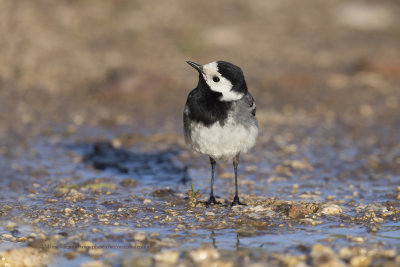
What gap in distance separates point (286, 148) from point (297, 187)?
187 cm

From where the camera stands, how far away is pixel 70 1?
15.5 meters

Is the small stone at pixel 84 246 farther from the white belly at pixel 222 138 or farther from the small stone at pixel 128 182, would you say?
the small stone at pixel 128 182

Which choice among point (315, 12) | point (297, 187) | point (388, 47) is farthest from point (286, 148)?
point (315, 12)

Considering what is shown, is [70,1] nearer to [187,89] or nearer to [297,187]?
[187,89]

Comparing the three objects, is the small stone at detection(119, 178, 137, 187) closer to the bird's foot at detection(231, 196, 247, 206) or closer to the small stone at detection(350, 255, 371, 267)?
the bird's foot at detection(231, 196, 247, 206)

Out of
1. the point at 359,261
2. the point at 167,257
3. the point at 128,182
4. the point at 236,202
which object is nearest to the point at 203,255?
the point at 167,257

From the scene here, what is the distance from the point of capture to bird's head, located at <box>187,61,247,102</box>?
20.0 ft

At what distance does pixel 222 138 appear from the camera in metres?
6.11

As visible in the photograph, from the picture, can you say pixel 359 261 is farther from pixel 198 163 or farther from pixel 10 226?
pixel 198 163

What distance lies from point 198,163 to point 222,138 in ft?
8.35

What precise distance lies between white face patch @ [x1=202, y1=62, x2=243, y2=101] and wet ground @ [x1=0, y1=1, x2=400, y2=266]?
1172 mm

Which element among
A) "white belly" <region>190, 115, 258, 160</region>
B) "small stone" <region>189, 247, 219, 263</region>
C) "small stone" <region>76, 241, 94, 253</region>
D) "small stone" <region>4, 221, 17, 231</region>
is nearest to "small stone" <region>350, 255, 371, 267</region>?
"small stone" <region>189, 247, 219, 263</region>

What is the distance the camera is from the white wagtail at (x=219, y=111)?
239 inches

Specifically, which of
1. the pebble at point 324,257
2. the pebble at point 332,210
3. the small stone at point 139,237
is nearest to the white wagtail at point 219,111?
the pebble at point 332,210
